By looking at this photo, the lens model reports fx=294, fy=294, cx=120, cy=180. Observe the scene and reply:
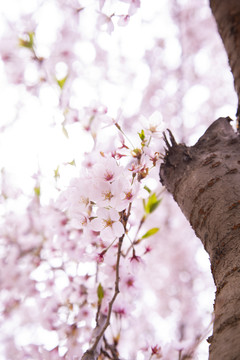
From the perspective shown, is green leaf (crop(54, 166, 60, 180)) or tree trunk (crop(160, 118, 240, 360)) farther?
green leaf (crop(54, 166, 60, 180))

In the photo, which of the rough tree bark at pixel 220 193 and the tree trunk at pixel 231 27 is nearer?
the rough tree bark at pixel 220 193

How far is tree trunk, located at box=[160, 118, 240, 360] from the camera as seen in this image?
53 centimetres

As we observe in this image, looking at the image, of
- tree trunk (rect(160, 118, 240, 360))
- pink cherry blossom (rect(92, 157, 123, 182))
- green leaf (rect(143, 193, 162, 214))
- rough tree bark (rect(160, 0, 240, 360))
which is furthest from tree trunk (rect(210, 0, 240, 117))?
green leaf (rect(143, 193, 162, 214))

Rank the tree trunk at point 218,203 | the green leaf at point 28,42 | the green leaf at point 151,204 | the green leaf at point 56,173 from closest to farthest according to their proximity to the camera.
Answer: the tree trunk at point 218,203 → the green leaf at point 151,204 → the green leaf at point 56,173 → the green leaf at point 28,42

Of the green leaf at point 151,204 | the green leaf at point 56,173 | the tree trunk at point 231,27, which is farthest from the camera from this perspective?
the green leaf at point 56,173

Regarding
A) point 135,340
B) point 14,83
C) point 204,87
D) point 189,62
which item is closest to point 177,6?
point 189,62

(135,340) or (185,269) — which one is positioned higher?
(185,269)

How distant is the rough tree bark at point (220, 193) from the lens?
0.54 meters

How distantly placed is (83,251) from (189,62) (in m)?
5.33

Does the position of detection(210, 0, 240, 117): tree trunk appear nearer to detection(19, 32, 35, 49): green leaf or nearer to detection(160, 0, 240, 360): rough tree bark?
detection(160, 0, 240, 360): rough tree bark

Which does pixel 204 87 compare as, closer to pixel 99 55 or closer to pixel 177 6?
pixel 177 6

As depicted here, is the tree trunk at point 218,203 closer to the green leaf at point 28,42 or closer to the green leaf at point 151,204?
the green leaf at point 151,204

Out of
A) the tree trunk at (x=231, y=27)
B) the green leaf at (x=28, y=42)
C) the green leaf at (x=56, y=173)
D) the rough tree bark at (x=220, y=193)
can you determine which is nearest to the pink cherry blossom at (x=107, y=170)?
the rough tree bark at (x=220, y=193)

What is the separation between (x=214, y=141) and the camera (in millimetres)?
939
